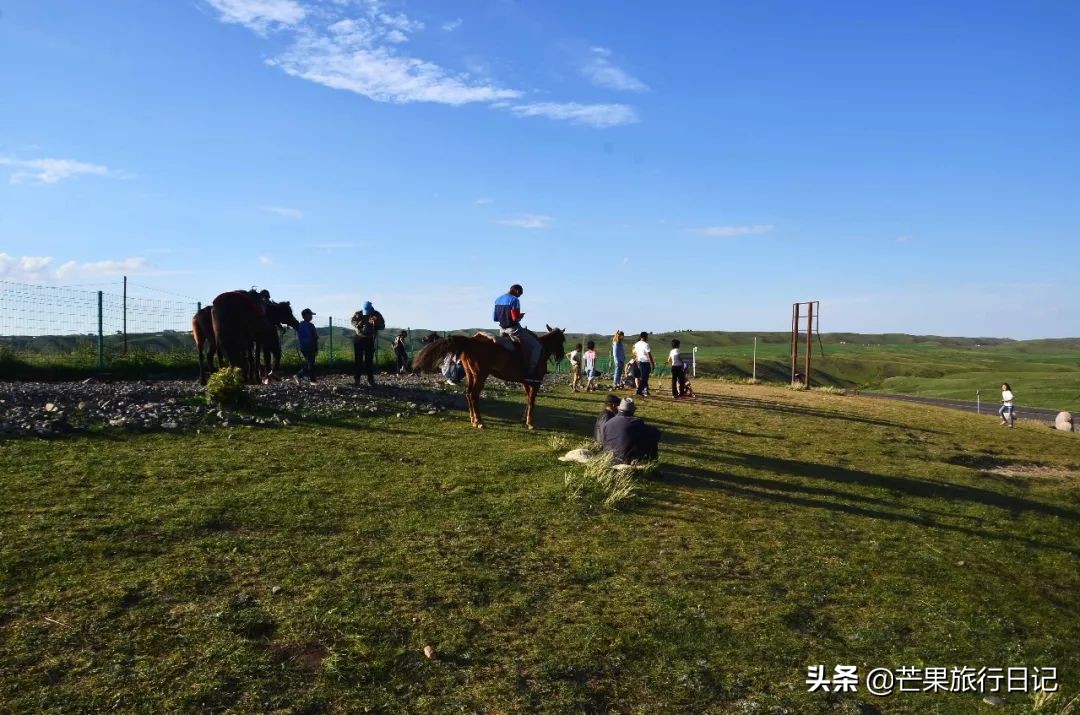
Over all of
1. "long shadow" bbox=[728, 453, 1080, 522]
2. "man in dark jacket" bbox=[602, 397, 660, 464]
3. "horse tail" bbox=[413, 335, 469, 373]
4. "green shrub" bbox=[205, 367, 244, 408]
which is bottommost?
"long shadow" bbox=[728, 453, 1080, 522]

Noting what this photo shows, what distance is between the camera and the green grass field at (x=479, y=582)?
421 cm

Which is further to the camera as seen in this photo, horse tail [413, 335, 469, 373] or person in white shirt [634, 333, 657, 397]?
person in white shirt [634, 333, 657, 397]

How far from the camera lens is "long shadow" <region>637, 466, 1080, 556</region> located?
8.45 meters

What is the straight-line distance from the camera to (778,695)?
446cm

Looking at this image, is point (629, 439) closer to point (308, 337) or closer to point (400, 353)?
point (308, 337)

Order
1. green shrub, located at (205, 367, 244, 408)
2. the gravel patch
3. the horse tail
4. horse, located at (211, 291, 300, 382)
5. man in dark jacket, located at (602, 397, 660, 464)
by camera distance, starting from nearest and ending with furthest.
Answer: man in dark jacket, located at (602, 397, 660, 464), the gravel patch, green shrub, located at (205, 367, 244, 408), the horse tail, horse, located at (211, 291, 300, 382)

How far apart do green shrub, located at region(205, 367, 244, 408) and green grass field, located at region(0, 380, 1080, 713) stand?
4.77ft

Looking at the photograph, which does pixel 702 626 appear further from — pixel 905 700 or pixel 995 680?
pixel 995 680

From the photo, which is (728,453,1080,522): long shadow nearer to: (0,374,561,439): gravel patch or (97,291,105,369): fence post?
(0,374,561,439): gravel patch

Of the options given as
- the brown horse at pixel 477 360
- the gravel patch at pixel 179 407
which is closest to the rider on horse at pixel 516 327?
the brown horse at pixel 477 360

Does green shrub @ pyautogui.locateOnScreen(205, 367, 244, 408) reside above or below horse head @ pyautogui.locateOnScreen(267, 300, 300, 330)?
below

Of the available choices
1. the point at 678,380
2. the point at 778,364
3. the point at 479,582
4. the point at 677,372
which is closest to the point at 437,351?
the point at 479,582

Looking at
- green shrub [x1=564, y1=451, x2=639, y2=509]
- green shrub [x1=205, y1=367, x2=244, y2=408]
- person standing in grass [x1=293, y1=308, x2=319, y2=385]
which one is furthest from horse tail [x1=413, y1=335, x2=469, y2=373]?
person standing in grass [x1=293, y1=308, x2=319, y2=385]

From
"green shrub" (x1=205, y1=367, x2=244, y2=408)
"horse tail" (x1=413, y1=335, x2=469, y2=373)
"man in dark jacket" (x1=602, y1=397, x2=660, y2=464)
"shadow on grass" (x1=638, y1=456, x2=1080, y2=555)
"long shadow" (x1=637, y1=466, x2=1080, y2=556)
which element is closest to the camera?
"long shadow" (x1=637, y1=466, x2=1080, y2=556)
